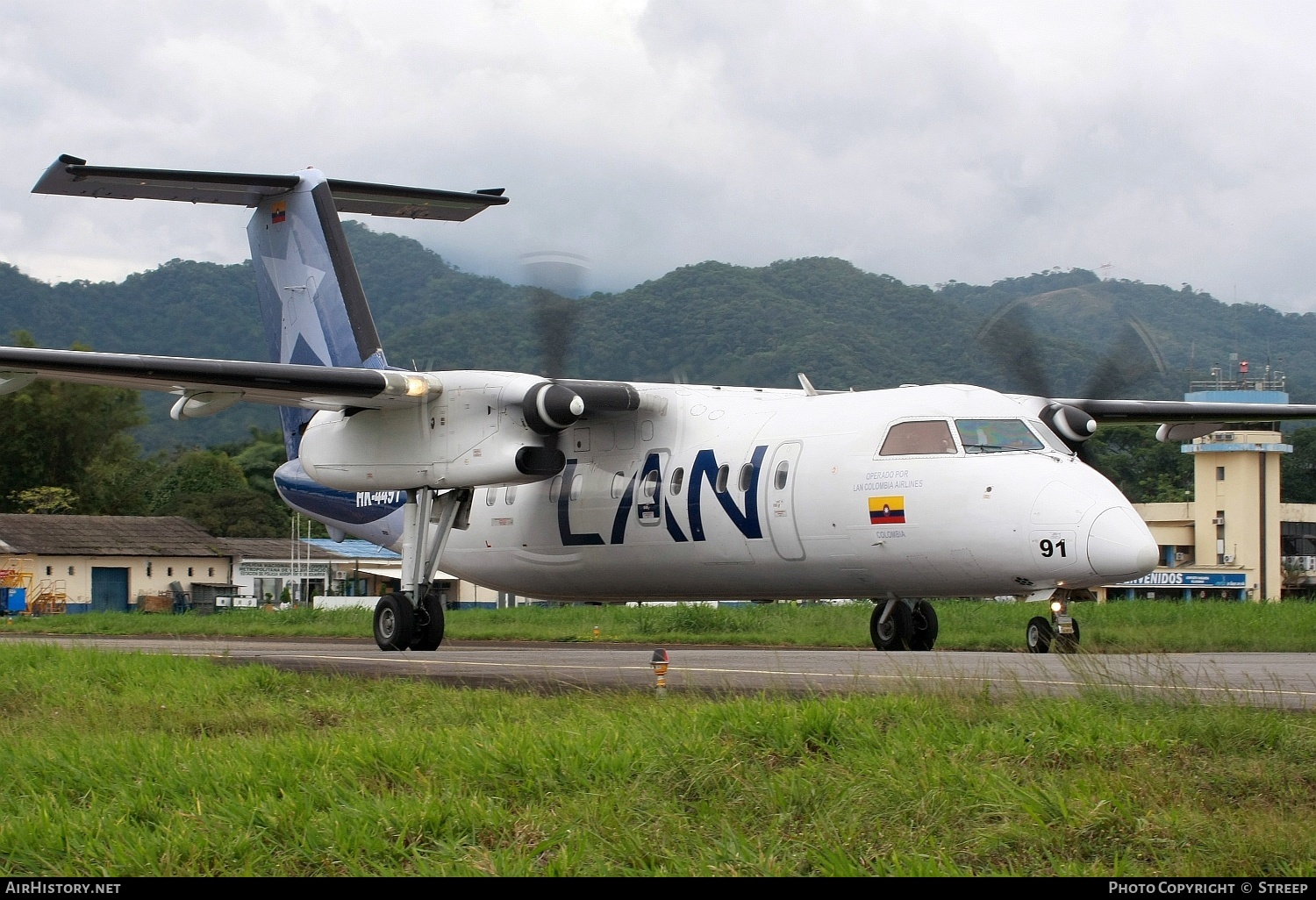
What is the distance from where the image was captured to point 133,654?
15.2 metres

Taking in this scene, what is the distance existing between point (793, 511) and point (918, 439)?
5.65ft

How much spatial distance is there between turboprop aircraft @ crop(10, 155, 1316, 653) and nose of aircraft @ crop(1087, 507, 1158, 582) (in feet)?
0.06

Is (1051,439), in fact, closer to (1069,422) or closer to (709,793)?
(1069,422)

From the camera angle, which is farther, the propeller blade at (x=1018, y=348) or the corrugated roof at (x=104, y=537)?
the corrugated roof at (x=104, y=537)

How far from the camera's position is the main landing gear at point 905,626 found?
17938mm

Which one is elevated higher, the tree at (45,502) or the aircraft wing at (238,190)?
the aircraft wing at (238,190)

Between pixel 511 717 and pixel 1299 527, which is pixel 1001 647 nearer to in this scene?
pixel 511 717

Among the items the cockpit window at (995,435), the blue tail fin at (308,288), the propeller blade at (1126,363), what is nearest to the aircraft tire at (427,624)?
the blue tail fin at (308,288)

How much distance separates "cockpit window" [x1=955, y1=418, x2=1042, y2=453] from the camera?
14.9 meters

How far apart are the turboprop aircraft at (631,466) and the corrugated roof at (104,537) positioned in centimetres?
3403

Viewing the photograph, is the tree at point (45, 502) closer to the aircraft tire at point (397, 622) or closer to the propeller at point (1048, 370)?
the aircraft tire at point (397, 622)

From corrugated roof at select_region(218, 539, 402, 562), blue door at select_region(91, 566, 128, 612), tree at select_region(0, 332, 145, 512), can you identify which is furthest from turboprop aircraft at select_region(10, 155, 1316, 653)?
tree at select_region(0, 332, 145, 512)

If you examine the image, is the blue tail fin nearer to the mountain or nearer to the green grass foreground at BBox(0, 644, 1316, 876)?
the mountain

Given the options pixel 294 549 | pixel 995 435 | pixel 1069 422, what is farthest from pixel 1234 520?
pixel 995 435
